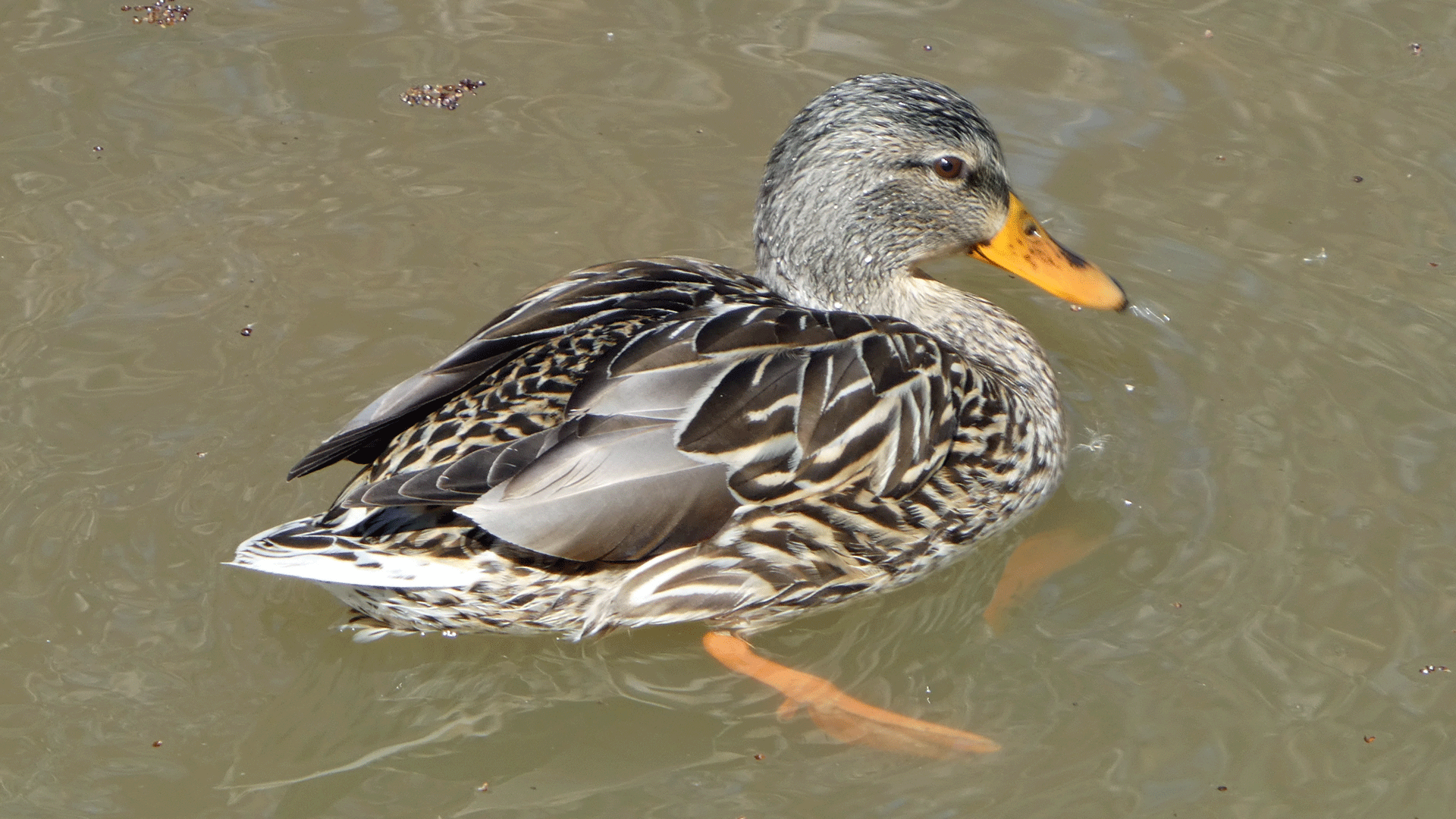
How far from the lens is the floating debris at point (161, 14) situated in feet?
23.2

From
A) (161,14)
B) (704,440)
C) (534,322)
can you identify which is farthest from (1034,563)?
(161,14)

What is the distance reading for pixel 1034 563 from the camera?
499 cm

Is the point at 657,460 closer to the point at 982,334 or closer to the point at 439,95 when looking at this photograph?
the point at 982,334

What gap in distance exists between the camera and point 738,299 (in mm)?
4793

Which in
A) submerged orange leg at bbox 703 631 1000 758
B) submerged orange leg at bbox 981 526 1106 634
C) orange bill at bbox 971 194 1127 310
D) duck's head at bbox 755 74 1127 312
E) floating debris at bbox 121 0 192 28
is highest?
floating debris at bbox 121 0 192 28

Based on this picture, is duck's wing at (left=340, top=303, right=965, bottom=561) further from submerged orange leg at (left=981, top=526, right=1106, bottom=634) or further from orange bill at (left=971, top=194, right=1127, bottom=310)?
orange bill at (left=971, top=194, right=1127, bottom=310)

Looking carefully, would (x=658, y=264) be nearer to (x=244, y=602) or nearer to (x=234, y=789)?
(x=244, y=602)

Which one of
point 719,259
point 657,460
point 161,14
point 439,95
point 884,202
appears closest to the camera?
point 657,460

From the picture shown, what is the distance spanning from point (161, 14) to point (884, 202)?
3982 mm

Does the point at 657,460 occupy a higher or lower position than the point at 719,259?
higher

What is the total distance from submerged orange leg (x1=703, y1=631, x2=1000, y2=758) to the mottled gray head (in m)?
1.34

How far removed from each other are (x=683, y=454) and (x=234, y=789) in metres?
1.53

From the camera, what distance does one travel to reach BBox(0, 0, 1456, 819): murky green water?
4242 millimetres

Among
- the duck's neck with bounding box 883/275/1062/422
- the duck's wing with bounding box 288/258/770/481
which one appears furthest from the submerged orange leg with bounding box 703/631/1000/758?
the duck's neck with bounding box 883/275/1062/422
